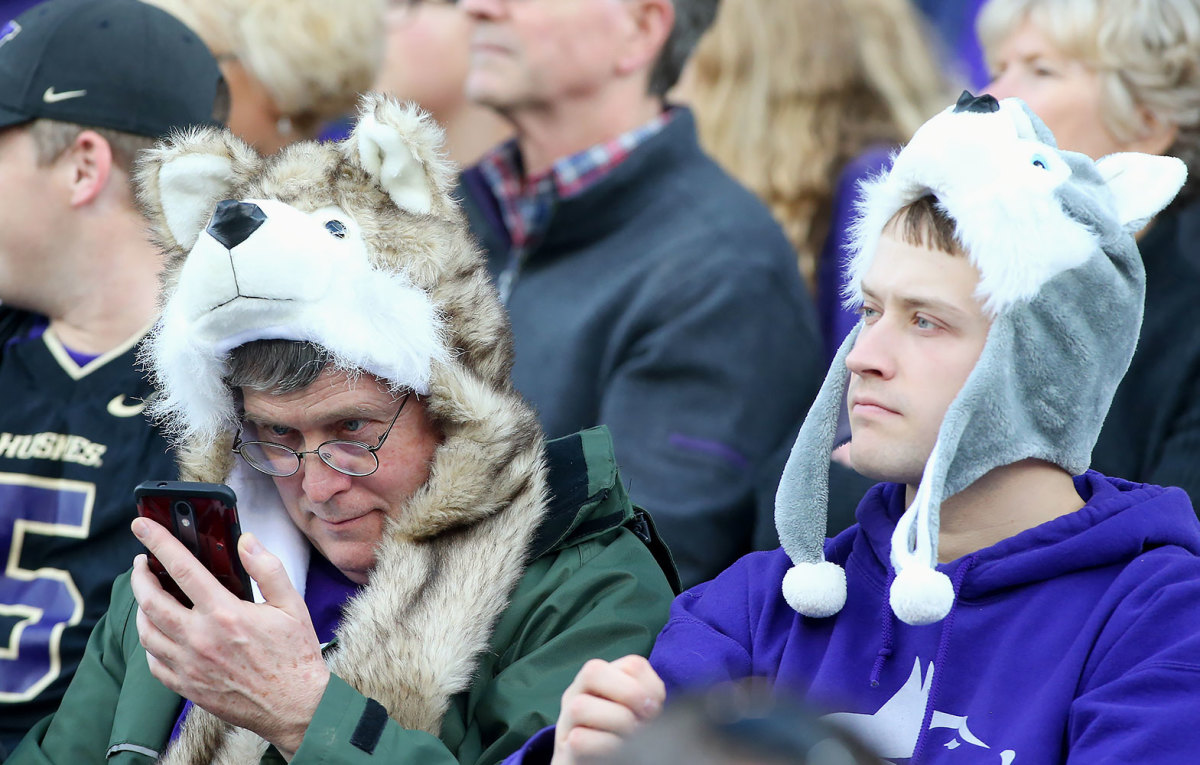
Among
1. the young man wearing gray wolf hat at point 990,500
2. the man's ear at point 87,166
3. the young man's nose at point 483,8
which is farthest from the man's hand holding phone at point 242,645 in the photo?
the young man's nose at point 483,8

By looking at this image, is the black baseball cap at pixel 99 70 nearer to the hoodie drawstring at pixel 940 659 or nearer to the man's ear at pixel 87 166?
the man's ear at pixel 87 166

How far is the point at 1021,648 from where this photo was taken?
6.40ft

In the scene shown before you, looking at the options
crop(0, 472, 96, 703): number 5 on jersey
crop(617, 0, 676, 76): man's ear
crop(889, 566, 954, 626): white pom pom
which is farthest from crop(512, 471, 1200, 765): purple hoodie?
crop(617, 0, 676, 76): man's ear

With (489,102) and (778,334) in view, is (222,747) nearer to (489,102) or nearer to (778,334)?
(778,334)

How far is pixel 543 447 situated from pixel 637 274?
133cm

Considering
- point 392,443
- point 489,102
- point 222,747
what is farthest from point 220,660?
point 489,102

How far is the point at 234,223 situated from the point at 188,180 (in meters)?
0.30

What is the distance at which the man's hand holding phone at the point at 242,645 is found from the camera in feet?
7.03

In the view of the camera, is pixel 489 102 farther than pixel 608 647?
Yes

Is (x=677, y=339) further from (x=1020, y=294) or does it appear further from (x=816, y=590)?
(x=1020, y=294)

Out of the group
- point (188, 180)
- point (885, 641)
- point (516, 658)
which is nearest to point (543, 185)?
point (188, 180)

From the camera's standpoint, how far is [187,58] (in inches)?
128

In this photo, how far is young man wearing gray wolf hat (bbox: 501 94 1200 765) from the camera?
188 centimetres

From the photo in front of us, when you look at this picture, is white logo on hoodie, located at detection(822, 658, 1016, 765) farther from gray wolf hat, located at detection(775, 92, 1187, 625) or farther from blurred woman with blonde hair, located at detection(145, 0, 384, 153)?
blurred woman with blonde hair, located at detection(145, 0, 384, 153)
